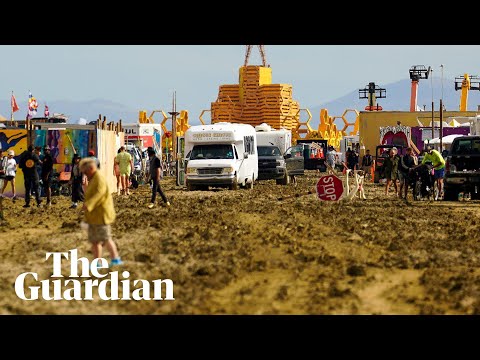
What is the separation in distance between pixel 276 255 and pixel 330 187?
9458 mm

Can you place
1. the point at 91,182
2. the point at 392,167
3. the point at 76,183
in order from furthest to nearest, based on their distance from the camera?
1. the point at 392,167
2. the point at 76,183
3. the point at 91,182

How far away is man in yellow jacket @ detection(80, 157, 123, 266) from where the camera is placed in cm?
1577

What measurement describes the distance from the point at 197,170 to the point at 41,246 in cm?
1867

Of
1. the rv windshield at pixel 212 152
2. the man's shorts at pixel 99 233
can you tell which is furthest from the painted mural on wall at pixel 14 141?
the man's shorts at pixel 99 233

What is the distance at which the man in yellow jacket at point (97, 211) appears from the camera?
1577 centimetres

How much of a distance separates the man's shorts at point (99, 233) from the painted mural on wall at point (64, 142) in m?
19.4

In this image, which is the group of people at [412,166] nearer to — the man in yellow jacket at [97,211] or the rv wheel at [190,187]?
the rv wheel at [190,187]

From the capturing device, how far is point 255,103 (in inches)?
3898

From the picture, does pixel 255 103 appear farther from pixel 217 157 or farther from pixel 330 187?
pixel 330 187

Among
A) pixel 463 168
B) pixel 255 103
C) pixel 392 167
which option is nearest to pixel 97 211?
pixel 463 168

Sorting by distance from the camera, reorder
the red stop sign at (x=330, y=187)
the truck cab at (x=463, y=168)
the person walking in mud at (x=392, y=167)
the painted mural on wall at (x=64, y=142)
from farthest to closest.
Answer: the painted mural on wall at (x=64, y=142) < the person walking in mud at (x=392, y=167) < the truck cab at (x=463, y=168) < the red stop sign at (x=330, y=187)

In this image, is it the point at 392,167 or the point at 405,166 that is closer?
the point at 405,166
